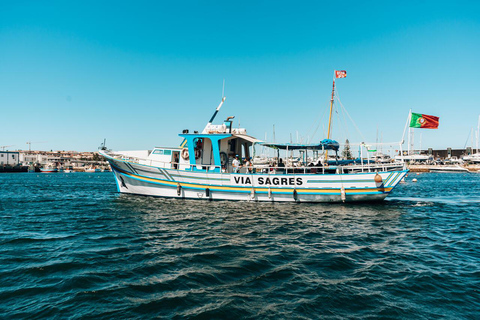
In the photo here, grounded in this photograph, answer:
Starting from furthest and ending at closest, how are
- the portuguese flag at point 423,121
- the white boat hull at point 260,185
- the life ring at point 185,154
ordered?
the life ring at point 185,154 → the portuguese flag at point 423,121 → the white boat hull at point 260,185

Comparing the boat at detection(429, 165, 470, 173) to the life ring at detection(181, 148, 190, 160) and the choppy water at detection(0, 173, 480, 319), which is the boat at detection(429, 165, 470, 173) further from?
the life ring at detection(181, 148, 190, 160)

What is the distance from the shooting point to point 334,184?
17.3 metres

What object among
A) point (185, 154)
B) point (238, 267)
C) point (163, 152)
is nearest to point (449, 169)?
point (185, 154)

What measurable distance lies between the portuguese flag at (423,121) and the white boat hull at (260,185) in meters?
5.27

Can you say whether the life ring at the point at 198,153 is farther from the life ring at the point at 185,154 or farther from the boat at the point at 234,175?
the life ring at the point at 185,154

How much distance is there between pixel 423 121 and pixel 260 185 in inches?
510

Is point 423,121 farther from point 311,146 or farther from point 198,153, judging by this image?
point 198,153

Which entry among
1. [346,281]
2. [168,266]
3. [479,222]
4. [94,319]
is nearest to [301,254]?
[346,281]

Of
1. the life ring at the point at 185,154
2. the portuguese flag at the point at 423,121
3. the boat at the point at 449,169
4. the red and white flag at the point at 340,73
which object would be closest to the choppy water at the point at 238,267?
the life ring at the point at 185,154

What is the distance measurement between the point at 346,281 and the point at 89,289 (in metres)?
5.89

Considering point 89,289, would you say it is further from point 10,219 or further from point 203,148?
point 203,148

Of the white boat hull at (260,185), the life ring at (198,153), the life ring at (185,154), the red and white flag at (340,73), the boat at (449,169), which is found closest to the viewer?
the white boat hull at (260,185)

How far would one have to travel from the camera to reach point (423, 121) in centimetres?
1981

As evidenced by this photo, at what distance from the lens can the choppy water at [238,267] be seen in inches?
208
